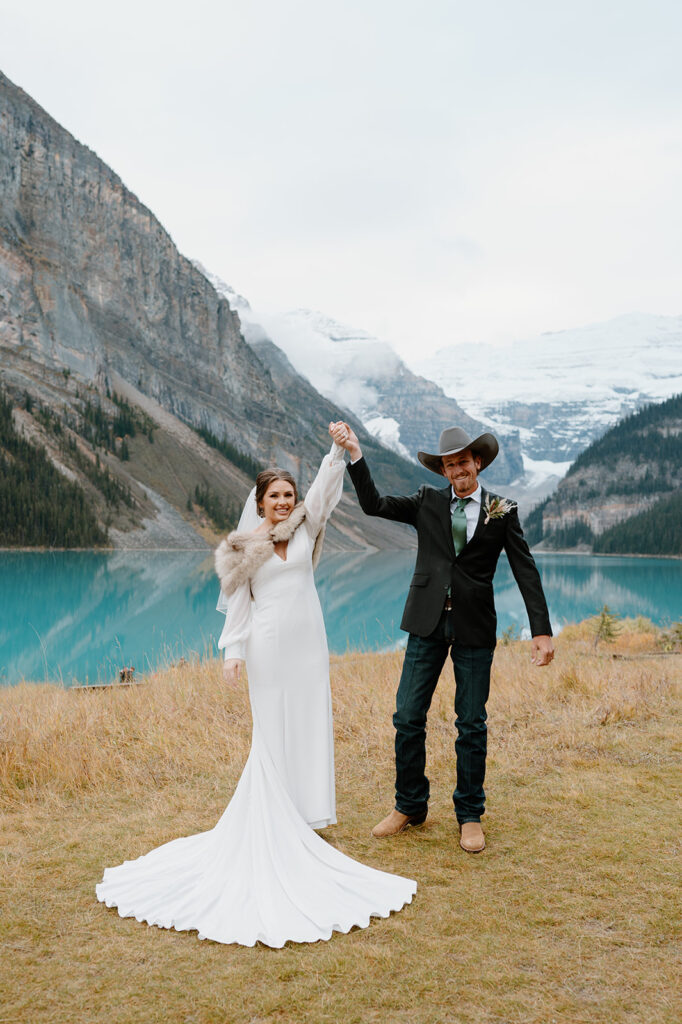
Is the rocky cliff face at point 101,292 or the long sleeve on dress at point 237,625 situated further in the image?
the rocky cliff face at point 101,292

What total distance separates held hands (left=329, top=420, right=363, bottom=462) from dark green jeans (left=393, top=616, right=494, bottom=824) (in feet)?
3.80

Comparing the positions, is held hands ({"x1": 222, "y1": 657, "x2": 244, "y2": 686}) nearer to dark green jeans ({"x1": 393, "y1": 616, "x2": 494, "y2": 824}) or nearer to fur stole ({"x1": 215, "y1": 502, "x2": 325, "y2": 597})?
fur stole ({"x1": 215, "y1": 502, "x2": 325, "y2": 597})

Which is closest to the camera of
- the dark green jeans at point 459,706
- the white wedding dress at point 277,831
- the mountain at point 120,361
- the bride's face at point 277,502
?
the white wedding dress at point 277,831

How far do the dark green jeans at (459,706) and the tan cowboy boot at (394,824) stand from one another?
1.03ft

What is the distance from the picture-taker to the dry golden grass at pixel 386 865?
10.1 ft

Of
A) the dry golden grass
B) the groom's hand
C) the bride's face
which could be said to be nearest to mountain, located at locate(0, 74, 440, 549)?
the dry golden grass

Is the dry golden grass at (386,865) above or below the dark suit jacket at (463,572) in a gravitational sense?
below

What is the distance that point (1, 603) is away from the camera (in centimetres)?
3281

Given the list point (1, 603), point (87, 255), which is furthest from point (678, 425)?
point (1, 603)

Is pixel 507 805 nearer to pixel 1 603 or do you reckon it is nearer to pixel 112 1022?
pixel 112 1022

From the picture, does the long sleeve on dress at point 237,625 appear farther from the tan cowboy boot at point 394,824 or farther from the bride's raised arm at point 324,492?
the tan cowboy boot at point 394,824

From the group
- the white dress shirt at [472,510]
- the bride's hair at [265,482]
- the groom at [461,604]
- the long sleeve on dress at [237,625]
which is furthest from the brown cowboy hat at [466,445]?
the long sleeve on dress at [237,625]

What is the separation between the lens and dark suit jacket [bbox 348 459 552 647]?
4.78 m

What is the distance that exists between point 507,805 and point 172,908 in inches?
102
